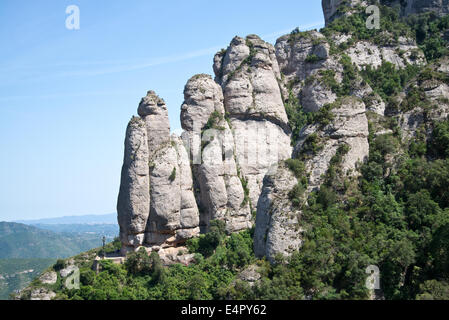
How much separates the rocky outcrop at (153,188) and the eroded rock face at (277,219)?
1079 centimetres

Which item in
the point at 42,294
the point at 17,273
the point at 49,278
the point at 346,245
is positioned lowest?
the point at 17,273

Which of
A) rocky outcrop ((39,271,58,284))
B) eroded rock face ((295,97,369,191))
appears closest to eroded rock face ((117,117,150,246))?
rocky outcrop ((39,271,58,284))

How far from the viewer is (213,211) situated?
51.9 meters

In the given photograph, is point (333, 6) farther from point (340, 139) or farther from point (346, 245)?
point (346, 245)

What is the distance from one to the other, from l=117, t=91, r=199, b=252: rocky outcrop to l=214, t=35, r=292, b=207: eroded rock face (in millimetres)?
7456

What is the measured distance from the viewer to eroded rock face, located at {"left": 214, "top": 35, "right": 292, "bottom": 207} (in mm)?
56156

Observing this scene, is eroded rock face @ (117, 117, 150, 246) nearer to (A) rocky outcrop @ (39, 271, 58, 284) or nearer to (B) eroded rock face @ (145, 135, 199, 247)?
(B) eroded rock face @ (145, 135, 199, 247)

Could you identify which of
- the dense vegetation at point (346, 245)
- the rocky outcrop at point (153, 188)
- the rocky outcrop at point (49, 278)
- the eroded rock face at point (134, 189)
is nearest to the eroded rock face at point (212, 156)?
the dense vegetation at point (346, 245)

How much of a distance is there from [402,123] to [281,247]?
62.2 ft

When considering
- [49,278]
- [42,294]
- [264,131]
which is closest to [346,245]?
[264,131]

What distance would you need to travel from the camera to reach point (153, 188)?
49656 mm

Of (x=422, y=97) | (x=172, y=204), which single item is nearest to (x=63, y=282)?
(x=172, y=204)

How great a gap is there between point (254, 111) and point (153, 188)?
51.6ft
